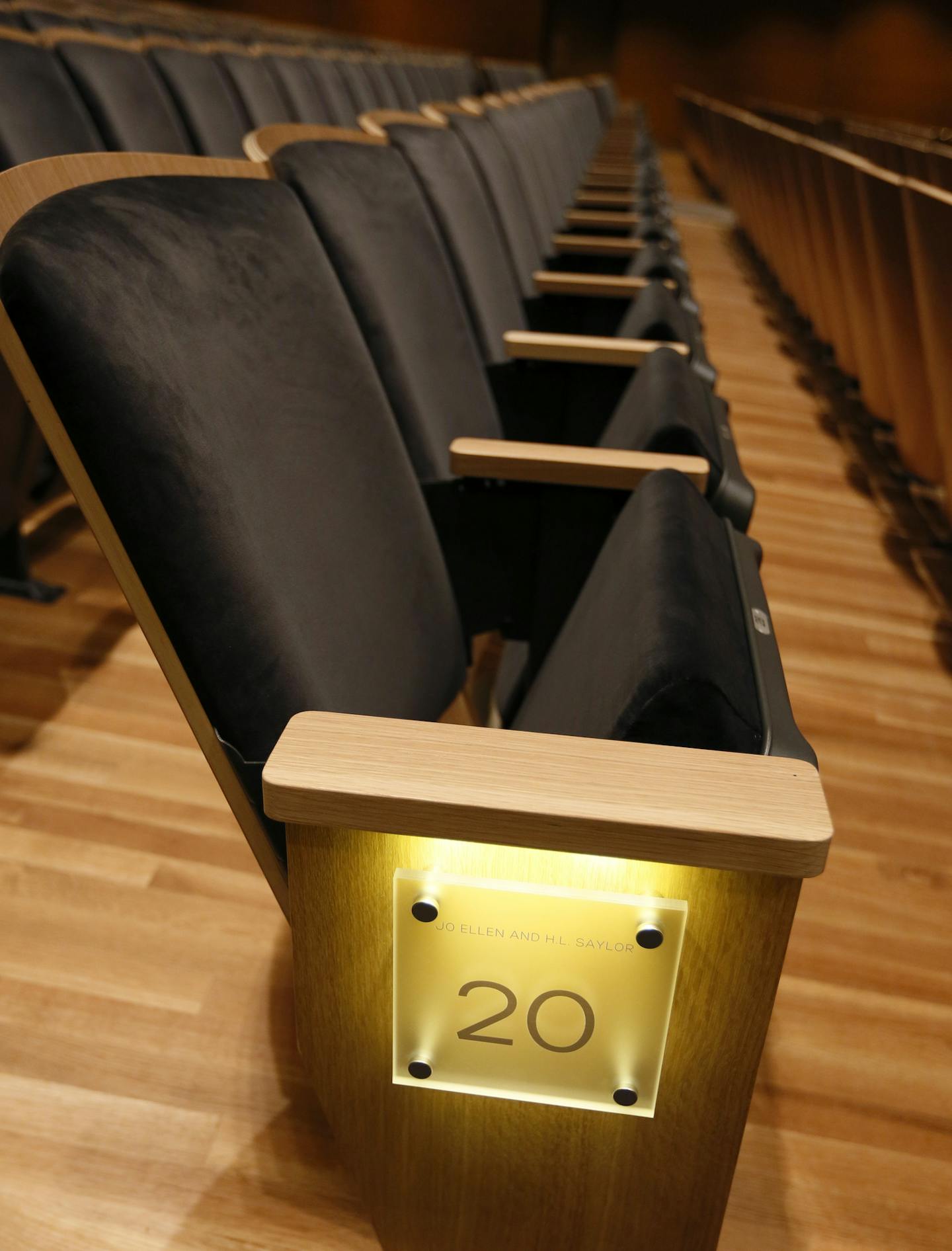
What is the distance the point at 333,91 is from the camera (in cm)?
142

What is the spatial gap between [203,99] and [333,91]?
0.55 metres

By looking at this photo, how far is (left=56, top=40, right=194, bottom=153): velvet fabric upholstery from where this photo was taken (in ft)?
2.40

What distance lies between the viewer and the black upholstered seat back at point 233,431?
0.22 meters

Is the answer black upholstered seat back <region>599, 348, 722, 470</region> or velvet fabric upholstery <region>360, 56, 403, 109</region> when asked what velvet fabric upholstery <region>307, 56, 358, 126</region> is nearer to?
velvet fabric upholstery <region>360, 56, 403, 109</region>

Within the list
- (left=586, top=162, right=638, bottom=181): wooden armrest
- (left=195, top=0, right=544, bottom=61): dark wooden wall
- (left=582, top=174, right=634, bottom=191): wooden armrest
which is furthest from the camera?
(left=195, top=0, right=544, bottom=61): dark wooden wall

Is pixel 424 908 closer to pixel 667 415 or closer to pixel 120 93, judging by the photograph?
pixel 667 415

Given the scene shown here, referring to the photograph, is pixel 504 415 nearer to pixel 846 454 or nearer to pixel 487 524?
pixel 487 524

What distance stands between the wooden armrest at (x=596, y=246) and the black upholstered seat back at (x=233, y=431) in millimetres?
696

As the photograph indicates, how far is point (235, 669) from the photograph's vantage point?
254mm

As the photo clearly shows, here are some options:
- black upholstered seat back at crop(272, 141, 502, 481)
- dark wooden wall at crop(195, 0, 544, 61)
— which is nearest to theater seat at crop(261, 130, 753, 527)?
black upholstered seat back at crop(272, 141, 502, 481)

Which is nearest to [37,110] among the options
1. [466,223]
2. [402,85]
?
[466,223]

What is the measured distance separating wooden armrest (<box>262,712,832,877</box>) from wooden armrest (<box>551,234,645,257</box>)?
849mm

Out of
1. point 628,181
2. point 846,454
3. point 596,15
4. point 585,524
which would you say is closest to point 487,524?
point 585,524

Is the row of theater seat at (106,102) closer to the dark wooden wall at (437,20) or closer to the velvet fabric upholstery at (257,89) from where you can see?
the velvet fabric upholstery at (257,89)
